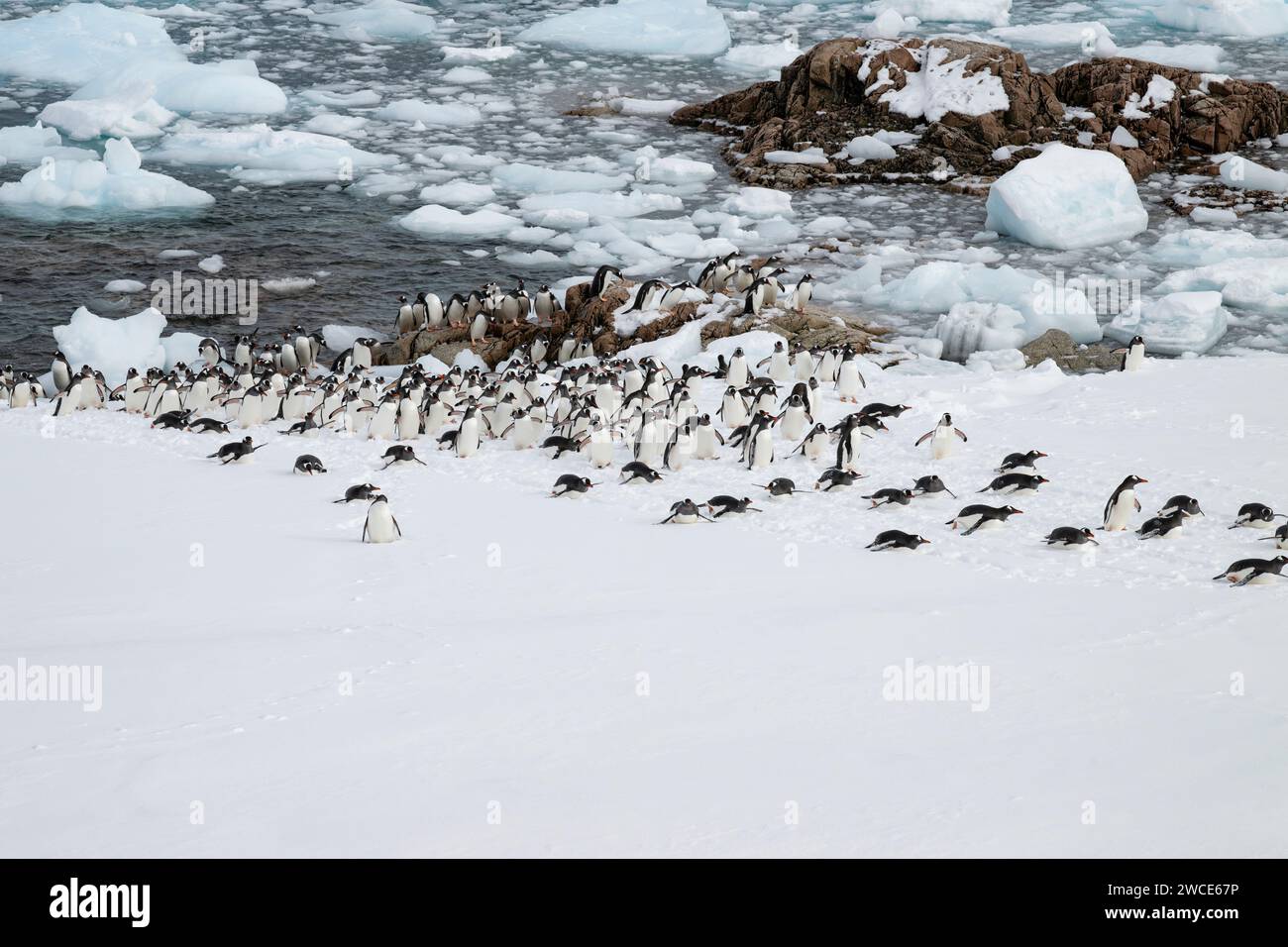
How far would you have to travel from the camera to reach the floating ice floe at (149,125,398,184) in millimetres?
25422

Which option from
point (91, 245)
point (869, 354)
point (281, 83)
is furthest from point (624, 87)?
point (869, 354)

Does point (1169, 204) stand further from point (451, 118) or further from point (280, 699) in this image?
point (280, 699)

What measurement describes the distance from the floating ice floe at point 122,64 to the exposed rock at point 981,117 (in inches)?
405

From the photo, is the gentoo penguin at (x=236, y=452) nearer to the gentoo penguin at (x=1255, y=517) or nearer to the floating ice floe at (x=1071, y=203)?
the gentoo penguin at (x=1255, y=517)

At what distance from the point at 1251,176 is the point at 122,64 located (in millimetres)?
22942

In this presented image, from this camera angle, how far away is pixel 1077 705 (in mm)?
6195

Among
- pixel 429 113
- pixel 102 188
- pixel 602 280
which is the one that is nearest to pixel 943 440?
pixel 602 280

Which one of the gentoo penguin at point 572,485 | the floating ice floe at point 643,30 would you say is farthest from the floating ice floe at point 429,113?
the gentoo penguin at point 572,485

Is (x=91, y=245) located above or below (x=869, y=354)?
below

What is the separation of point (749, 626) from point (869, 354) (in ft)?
27.7

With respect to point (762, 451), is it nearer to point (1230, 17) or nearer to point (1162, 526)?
point (1162, 526)

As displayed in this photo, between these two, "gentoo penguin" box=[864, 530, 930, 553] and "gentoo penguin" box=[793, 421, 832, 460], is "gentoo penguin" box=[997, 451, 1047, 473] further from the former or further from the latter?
"gentoo penguin" box=[864, 530, 930, 553]

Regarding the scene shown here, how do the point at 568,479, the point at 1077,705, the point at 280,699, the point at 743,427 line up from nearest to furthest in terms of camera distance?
1. the point at 1077,705
2. the point at 280,699
3. the point at 568,479
4. the point at 743,427
